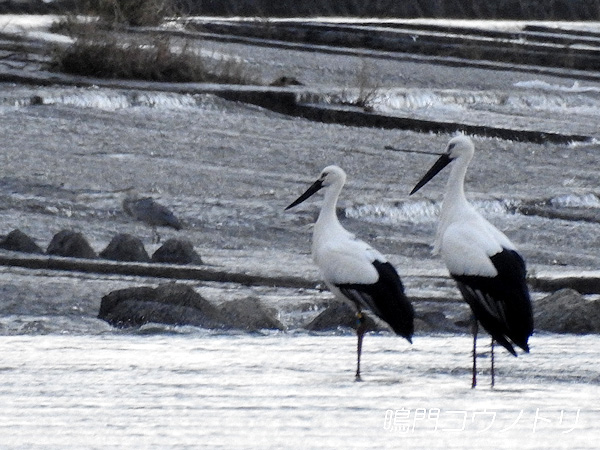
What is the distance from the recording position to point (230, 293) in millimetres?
10492

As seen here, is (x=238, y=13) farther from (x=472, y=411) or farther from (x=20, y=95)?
(x=472, y=411)

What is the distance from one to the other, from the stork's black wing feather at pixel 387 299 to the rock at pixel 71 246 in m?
3.66

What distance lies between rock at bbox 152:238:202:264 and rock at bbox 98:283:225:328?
70.9 inches

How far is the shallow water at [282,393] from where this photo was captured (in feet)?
18.9

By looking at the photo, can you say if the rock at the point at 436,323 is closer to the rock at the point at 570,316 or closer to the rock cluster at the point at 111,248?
the rock at the point at 570,316

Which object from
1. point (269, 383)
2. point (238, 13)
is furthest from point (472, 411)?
point (238, 13)

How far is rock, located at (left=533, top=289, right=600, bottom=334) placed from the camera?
9328 mm

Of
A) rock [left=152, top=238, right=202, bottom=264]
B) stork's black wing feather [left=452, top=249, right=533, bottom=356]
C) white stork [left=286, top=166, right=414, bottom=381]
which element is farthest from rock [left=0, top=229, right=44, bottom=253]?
stork's black wing feather [left=452, top=249, right=533, bottom=356]

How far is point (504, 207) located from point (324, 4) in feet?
90.8

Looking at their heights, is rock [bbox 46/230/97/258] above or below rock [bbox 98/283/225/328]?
below

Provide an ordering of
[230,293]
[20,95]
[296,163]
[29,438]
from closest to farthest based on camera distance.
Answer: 1. [29,438]
2. [230,293]
3. [296,163]
4. [20,95]

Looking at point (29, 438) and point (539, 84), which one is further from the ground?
point (29, 438)

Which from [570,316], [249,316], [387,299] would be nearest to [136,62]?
[249,316]
